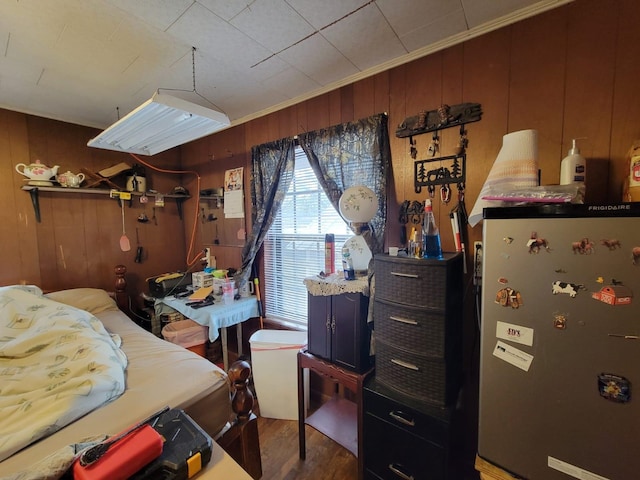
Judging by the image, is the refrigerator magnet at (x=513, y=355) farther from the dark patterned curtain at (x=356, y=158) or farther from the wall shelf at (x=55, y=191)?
the wall shelf at (x=55, y=191)

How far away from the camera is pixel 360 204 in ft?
5.30

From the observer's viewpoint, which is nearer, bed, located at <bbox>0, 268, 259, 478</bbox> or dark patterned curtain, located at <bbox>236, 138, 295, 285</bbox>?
bed, located at <bbox>0, 268, 259, 478</bbox>

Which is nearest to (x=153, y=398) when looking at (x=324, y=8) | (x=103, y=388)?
(x=103, y=388)

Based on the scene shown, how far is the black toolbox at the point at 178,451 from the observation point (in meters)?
0.71

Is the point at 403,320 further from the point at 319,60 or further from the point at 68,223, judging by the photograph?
the point at 68,223

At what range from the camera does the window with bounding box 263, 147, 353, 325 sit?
226cm

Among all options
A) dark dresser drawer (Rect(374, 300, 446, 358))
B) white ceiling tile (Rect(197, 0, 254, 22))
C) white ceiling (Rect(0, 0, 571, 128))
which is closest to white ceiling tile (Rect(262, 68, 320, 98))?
white ceiling (Rect(0, 0, 571, 128))

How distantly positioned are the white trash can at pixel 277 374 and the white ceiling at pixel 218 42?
195 centimetres

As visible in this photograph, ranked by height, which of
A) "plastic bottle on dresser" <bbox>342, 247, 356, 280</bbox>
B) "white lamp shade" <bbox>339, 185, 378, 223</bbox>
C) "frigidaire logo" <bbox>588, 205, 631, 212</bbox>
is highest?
"white lamp shade" <bbox>339, 185, 378, 223</bbox>

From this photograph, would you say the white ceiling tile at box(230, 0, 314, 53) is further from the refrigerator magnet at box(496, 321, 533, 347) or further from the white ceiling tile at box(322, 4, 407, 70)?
the refrigerator magnet at box(496, 321, 533, 347)

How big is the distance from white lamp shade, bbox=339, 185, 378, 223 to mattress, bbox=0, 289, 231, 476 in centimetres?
114

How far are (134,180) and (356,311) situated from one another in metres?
2.75

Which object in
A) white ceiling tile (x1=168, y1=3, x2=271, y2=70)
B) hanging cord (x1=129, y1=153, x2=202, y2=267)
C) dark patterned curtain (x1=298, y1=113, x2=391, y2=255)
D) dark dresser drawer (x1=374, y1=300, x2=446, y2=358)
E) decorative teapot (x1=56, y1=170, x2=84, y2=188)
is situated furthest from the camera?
hanging cord (x1=129, y1=153, x2=202, y2=267)

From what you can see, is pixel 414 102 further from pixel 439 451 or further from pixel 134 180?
pixel 134 180
